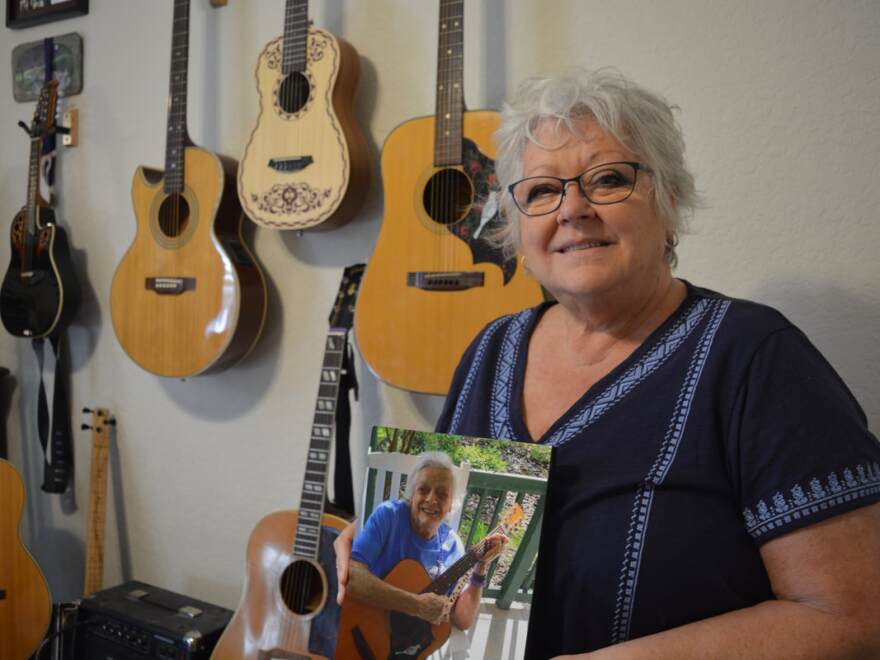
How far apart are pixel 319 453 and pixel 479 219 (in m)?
0.62

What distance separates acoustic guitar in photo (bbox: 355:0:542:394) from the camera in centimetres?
140

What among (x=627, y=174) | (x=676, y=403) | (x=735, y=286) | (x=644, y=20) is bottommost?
(x=676, y=403)

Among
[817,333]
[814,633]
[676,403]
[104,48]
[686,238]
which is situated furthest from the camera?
[104,48]

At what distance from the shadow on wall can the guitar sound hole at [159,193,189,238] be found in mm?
1476

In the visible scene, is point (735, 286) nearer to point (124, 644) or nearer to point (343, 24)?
point (343, 24)

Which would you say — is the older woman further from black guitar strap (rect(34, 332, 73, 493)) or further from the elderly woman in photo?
black guitar strap (rect(34, 332, 73, 493))

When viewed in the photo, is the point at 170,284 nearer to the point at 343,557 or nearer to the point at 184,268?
the point at 184,268

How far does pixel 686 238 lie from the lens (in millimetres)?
1422

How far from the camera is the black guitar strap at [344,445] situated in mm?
1538

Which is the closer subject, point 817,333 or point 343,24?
point 817,333

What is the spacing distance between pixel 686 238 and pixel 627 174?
0.63m

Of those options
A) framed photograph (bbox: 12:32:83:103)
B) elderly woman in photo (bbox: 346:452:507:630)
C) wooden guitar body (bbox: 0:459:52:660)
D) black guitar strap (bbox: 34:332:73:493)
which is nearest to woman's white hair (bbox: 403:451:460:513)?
elderly woman in photo (bbox: 346:452:507:630)

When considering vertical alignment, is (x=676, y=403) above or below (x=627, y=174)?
below

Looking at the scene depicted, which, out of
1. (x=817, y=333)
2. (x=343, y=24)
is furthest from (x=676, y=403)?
(x=343, y=24)
